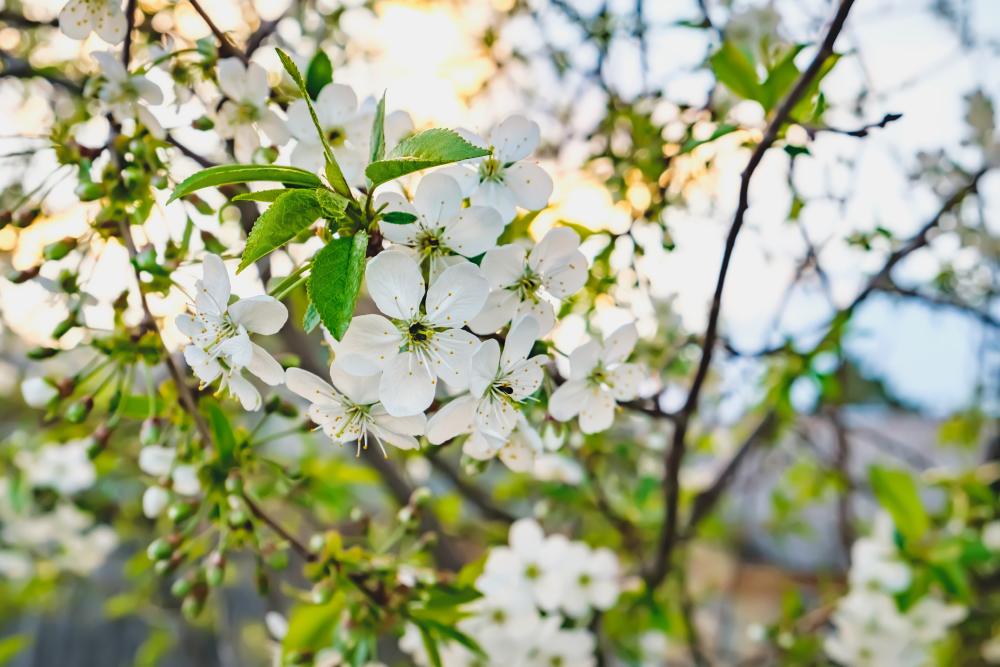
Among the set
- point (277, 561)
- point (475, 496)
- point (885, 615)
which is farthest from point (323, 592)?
point (885, 615)

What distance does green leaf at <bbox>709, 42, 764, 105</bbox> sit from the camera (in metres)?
0.69

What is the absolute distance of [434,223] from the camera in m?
0.47

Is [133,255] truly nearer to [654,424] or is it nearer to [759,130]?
[759,130]

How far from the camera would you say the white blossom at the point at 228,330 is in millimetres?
449

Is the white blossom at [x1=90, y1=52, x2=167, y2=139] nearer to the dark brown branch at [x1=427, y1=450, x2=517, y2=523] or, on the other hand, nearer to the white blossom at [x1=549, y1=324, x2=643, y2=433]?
the white blossom at [x1=549, y1=324, x2=643, y2=433]

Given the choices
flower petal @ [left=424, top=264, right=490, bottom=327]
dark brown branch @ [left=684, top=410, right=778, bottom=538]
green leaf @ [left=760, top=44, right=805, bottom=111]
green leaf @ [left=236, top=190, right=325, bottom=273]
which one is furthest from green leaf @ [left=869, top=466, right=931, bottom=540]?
green leaf @ [left=236, top=190, right=325, bottom=273]

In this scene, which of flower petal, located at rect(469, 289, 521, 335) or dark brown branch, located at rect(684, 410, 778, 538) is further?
dark brown branch, located at rect(684, 410, 778, 538)

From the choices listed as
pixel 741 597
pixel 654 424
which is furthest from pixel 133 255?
pixel 741 597

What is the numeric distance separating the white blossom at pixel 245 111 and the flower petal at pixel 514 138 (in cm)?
23

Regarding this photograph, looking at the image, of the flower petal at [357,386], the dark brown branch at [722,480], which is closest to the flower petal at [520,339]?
the flower petal at [357,386]

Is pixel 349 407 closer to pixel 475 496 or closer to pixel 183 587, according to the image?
pixel 183 587

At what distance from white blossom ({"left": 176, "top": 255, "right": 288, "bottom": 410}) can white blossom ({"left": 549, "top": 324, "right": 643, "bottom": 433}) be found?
242 mm

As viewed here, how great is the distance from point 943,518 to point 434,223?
1657 mm

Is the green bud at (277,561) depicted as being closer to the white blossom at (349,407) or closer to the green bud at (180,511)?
the green bud at (180,511)
